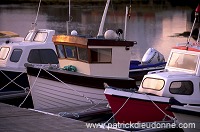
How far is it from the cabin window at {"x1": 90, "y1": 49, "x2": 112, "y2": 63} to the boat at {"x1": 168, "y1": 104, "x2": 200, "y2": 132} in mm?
3584

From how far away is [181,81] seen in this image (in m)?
13.8

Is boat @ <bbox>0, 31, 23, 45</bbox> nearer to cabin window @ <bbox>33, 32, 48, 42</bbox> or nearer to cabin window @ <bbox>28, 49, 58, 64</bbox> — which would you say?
cabin window @ <bbox>33, 32, 48, 42</bbox>

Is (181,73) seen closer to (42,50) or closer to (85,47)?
(85,47)

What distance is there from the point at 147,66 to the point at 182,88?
16.0ft

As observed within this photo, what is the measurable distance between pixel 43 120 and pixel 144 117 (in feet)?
8.67

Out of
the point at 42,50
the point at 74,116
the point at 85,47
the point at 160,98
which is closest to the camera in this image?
the point at 160,98

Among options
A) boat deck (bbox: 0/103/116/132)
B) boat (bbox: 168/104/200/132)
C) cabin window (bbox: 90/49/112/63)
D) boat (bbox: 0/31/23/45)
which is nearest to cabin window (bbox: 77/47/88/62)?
cabin window (bbox: 90/49/112/63)

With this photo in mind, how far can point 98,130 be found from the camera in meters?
11.4

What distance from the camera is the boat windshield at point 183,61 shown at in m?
14.4

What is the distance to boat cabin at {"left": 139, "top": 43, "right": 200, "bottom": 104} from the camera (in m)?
13.7

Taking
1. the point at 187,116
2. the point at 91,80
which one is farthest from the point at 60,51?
the point at 187,116

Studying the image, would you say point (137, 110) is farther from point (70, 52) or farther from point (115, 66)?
point (70, 52)

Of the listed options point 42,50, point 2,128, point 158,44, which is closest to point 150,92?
point 2,128

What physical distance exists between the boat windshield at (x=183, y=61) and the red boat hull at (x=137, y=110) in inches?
49.7
